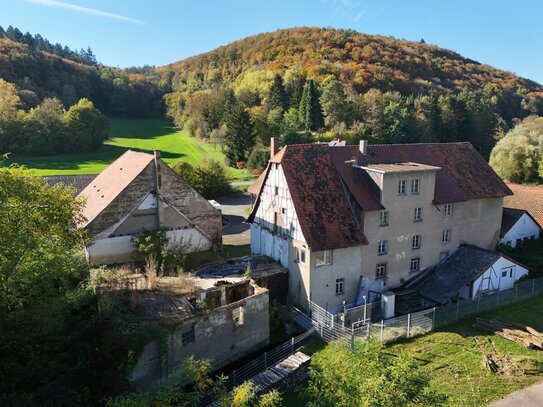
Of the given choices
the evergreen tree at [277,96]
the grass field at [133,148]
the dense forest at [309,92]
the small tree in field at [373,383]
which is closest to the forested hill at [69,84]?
the dense forest at [309,92]

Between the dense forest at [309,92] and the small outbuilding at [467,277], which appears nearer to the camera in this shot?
the small outbuilding at [467,277]

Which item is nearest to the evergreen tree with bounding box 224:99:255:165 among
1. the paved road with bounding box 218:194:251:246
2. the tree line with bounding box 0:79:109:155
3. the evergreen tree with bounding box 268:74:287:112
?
the evergreen tree with bounding box 268:74:287:112

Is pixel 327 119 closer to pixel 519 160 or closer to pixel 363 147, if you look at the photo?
pixel 519 160

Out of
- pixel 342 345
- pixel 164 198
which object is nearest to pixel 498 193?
pixel 342 345

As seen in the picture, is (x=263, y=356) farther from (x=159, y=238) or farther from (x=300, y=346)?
(x=159, y=238)

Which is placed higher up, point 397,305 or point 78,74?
point 78,74

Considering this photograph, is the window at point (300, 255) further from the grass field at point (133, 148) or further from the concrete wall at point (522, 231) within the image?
the grass field at point (133, 148)
